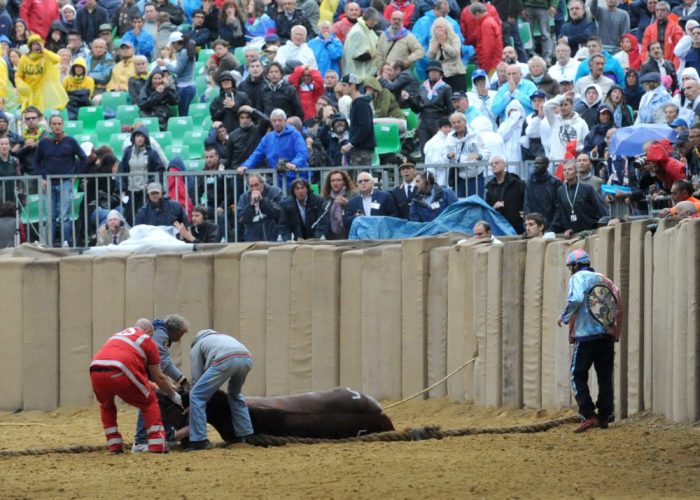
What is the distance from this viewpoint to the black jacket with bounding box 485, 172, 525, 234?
2105cm

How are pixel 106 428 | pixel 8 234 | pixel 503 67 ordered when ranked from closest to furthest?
pixel 106 428 → pixel 8 234 → pixel 503 67

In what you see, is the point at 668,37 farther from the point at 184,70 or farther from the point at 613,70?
Answer: the point at 184,70

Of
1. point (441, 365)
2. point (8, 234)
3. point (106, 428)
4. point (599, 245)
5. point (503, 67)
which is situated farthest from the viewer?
point (503, 67)

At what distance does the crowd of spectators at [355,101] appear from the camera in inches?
843

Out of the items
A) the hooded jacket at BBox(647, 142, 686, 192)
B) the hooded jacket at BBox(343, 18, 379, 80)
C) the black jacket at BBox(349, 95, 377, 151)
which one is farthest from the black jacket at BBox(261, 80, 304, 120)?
the hooded jacket at BBox(647, 142, 686, 192)

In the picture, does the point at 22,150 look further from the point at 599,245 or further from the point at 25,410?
the point at 599,245

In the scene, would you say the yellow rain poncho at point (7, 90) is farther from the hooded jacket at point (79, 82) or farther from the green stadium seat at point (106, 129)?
the green stadium seat at point (106, 129)

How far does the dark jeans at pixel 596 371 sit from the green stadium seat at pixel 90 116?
15.0 metres

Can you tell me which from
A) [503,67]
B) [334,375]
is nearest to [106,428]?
[334,375]

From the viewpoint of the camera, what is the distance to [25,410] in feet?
69.1

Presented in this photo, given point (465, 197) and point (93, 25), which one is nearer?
point (465, 197)

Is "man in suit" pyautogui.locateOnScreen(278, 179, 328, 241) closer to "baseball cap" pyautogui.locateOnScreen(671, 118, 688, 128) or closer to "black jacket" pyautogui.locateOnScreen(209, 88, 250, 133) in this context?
"black jacket" pyautogui.locateOnScreen(209, 88, 250, 133)

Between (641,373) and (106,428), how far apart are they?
5393 mm

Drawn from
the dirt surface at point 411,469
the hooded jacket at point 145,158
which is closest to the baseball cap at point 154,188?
the hooded jacket at point 145,158
